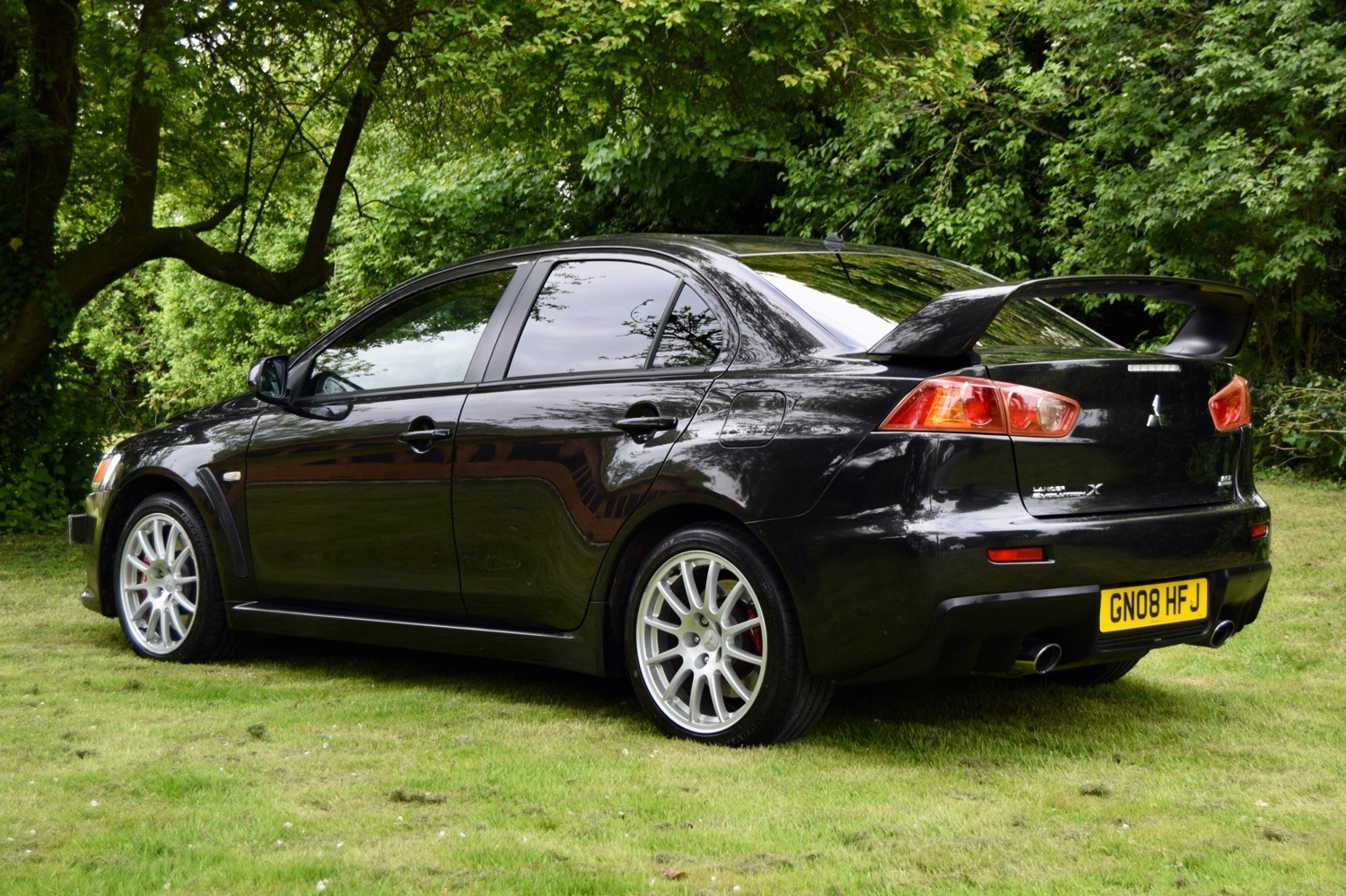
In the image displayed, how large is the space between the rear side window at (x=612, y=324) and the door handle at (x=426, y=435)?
0.32m

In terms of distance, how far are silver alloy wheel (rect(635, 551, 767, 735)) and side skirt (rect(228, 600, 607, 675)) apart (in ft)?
0.77

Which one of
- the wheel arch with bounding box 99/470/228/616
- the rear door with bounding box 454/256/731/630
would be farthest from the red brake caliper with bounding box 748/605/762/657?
the wheel arch with bounding box 99/470/228/616

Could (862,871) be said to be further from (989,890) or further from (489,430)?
(489,430)

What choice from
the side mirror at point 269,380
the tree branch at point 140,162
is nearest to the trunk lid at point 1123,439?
the side mirror at point 269,380

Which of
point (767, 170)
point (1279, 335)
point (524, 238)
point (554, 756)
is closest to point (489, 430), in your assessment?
point (554, 756)

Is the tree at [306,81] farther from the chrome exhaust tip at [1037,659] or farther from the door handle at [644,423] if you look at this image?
the chrome exhaust tip at [1037,659]

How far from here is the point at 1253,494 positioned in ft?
16.3

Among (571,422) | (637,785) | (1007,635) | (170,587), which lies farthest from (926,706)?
(170,587)

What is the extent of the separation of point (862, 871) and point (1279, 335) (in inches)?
551

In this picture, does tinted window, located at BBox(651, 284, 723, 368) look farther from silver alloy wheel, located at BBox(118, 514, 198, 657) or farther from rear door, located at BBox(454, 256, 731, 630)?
silver alloy wheel, located at BBox(118, 514, 198, 657)

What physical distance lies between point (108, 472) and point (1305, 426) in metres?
11.1

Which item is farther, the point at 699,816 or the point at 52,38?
the point at 52,38

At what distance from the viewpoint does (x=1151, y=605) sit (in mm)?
4543

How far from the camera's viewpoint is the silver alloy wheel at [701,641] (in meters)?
4.69
